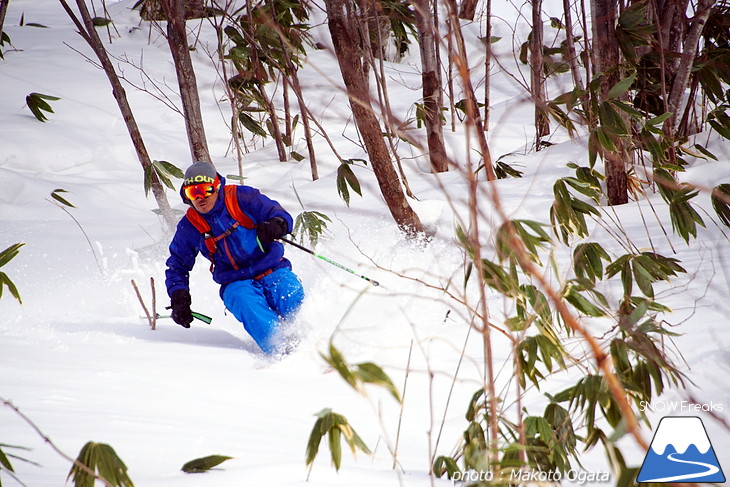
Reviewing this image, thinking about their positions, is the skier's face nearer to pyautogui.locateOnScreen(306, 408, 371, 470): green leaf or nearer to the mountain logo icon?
pyautogui.locateOnScreen(306, 408, 371, 470): green leaf

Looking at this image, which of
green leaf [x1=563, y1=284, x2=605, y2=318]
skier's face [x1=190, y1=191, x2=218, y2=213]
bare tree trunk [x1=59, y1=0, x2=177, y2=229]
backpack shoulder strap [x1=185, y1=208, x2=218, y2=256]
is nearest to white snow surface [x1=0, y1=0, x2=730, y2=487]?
green leaf [x1=563, y1=284, x2=605, y2=318]

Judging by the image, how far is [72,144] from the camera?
7074 millimetres

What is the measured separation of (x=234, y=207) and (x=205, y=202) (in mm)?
176

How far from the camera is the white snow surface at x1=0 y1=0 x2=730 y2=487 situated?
5.73 ft

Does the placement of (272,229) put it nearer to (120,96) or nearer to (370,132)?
(370,132)

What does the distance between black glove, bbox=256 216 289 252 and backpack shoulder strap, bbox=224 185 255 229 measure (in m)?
0.13

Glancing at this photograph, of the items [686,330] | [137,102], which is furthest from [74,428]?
[137,102]

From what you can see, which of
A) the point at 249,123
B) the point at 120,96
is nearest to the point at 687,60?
the point at 120,96

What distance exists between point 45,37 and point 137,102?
2.61m

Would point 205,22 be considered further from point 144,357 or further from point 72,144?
point 144,357

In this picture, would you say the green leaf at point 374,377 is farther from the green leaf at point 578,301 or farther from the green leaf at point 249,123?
the green leaf at point 249,123

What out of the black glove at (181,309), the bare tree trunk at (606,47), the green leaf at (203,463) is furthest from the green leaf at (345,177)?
the green leaf at (203,463)

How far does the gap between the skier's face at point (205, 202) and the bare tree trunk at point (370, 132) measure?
0.95 meters

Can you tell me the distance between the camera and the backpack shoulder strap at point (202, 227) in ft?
11.3
